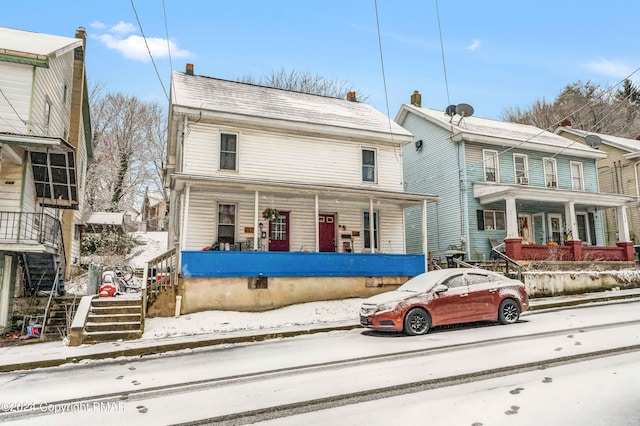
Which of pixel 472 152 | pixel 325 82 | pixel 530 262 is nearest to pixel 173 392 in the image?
pixel 530 262

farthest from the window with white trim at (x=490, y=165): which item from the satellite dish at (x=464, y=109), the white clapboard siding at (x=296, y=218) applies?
the white clapboard siding at (x=296, y=218)

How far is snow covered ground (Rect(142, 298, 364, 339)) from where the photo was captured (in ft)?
36.2

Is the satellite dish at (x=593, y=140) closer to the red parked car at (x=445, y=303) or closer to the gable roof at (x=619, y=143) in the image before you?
the gable roof at (x=619, y=143)

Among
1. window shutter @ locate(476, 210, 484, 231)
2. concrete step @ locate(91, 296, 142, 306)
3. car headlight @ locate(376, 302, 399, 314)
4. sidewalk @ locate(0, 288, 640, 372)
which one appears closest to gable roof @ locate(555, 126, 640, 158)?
window shutter @ locate(476, 210, 484, 231)

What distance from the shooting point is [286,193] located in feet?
50.5

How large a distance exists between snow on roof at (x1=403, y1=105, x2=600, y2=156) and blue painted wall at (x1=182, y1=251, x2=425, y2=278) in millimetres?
9001

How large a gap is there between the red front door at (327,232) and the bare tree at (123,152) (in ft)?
73.7

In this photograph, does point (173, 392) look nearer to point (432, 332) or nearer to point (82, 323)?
point (82, 323)

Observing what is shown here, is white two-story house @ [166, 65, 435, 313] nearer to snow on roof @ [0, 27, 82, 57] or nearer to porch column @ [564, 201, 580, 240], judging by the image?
snow on roof @ [0, 27, 82, 57]

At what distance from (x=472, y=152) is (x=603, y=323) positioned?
12.4 m

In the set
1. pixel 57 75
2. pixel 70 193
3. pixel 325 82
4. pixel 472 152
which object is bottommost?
pixel 70 193

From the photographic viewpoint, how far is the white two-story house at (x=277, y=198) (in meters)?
13.2

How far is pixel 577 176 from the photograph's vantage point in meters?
23.7

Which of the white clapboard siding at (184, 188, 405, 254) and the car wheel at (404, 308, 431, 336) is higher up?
the white clapboard siding at (184, 188, 405, 254)
